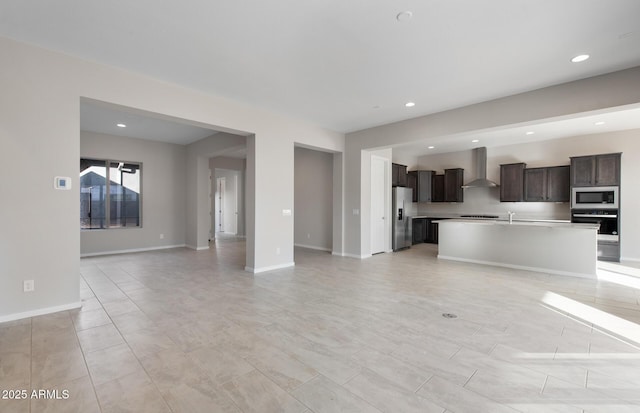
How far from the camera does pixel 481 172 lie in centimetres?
870

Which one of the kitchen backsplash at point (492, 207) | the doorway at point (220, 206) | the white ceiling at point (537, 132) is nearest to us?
the white ceiling at point (537, 132)

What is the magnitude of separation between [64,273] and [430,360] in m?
4.10

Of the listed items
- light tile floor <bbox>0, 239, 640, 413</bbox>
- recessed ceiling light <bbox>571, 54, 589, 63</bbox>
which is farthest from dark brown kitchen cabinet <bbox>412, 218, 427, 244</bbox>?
recessed ceiling light <bbox>571, 54, 589, 63</bbox>

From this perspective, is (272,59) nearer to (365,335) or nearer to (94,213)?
(365,335)

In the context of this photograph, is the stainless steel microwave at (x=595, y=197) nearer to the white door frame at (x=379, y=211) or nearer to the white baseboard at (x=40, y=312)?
the white door frame at (x=379, y=211)

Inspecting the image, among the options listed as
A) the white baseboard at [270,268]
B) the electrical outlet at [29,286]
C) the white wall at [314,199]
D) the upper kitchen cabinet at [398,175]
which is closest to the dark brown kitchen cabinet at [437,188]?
the upper kitchen cabinet at [398,175]

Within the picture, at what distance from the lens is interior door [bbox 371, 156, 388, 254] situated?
7199 millimetres

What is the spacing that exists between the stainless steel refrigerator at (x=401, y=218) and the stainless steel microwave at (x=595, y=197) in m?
3.87

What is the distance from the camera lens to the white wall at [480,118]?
147 inches

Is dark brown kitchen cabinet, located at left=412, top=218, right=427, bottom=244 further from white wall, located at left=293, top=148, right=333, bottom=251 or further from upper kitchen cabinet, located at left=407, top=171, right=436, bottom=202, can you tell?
white wall, located at left=293, top=148, right=333, bottom=251

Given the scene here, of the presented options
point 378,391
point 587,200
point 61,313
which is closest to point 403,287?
point 378,391

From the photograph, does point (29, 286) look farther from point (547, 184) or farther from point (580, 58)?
point (547, 184)

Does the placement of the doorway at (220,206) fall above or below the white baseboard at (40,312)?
above

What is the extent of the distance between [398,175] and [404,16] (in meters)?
5.98
